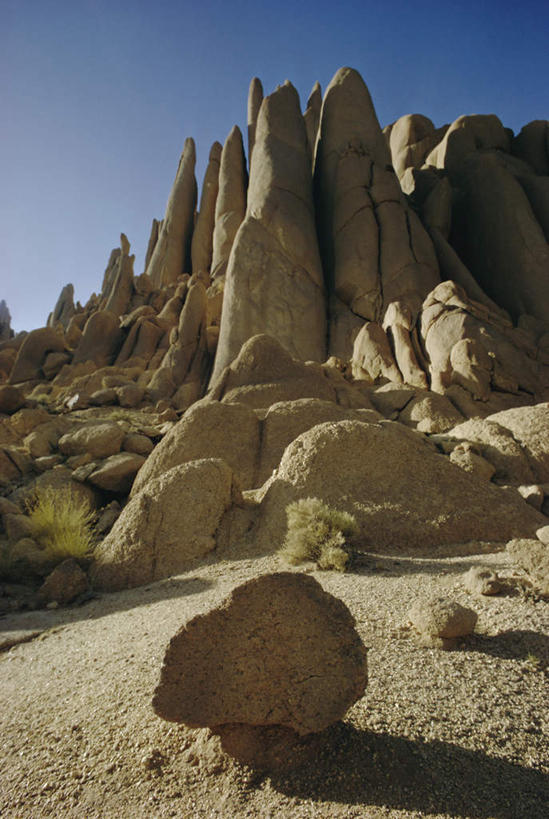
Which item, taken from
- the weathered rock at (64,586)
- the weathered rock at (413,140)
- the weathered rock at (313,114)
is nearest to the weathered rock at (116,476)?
the weathered rock at (64,586)

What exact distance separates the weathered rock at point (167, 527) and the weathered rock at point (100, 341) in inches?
787

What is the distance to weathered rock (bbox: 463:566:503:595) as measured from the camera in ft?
10.5

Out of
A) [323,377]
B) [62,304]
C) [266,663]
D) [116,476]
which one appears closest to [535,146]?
[323,377]

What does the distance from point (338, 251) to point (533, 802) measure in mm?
21658

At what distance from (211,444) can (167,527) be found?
223 centimetres

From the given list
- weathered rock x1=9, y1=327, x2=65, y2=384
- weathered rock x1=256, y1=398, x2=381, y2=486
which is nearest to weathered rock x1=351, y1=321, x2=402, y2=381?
weathered rock x1=256, y1=398, x2=381, y2=486

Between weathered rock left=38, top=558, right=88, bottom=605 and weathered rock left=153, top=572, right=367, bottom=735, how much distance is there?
11.8ft

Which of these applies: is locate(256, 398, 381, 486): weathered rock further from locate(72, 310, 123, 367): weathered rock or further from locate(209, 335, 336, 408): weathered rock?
locate(72, 310, 123, 367): weathered rock

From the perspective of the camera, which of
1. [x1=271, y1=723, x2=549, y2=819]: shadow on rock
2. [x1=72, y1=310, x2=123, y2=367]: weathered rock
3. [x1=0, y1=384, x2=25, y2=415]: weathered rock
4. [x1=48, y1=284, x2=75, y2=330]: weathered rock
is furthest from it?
[x1=48, y1=284, x2=75, y2=330]: weathered rock

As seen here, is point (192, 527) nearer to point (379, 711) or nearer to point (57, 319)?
point (379, 711)

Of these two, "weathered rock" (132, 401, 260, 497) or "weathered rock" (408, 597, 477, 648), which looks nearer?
"weathered rock" (408, 597, 477, 648)

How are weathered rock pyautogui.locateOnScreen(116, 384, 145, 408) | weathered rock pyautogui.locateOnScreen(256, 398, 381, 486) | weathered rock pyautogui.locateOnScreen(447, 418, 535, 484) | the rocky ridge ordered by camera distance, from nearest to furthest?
the rocky ridge < weathered rock pyautogui.locateOnScreen(447, 418, 535, 484) < weathered rock pyautogui.locateOnScreen(256, 398, 381, 486) < weathered rock pyautogui.locateOnScreen(116, 384, 145, 408)

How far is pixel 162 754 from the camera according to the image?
2.09 metres

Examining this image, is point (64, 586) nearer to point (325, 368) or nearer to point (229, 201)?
point (325, 368)
